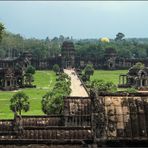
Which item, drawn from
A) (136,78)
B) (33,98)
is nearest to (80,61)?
(136,78)

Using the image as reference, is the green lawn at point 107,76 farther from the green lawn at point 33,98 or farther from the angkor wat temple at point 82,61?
the angkor wat temple at point 82,61

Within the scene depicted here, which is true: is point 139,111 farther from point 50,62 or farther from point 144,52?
point 144,52

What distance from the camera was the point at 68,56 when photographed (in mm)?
159875

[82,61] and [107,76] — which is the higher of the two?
[82,61]

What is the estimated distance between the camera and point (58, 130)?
1004 inches

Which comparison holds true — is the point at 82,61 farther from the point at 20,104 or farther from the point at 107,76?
the point at 20,104

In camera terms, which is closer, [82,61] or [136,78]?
[136,78]

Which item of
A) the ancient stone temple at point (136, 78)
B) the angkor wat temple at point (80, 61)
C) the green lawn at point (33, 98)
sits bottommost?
the green lawn at point (33, 98)

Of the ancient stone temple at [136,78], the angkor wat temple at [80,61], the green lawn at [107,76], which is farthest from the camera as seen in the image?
the angkor wat temple at [80,61]

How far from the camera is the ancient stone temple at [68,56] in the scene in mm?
159625

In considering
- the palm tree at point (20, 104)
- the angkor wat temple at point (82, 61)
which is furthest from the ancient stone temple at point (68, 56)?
the palm tree at point (20, 104)

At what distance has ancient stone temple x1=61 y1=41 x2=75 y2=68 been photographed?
160 metres

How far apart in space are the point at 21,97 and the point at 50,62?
10175 centimetres

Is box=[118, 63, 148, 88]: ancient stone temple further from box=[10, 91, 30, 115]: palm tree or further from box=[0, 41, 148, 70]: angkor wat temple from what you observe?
box=[0, 41, 148, 70]: angkor wat temple
